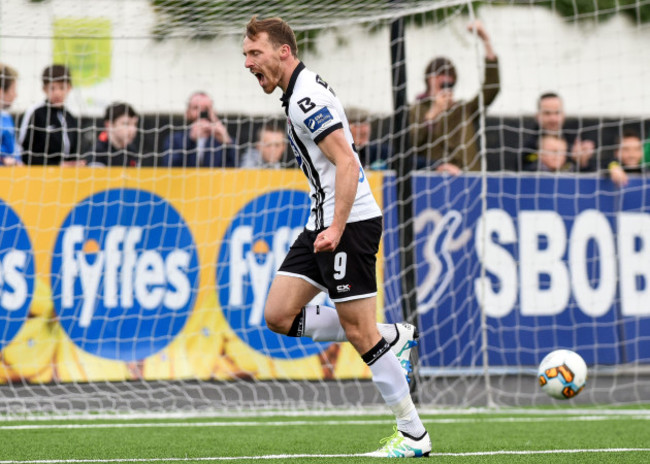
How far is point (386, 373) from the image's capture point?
221 inches

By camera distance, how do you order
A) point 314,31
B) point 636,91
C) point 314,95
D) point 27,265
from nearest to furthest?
point 314,95 < point 27,265 < point 314,31 < point 636,91

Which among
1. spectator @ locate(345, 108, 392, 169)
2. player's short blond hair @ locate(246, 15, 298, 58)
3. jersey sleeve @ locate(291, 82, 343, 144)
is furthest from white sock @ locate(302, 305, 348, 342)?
spectator @ locate(345, 108, 392, 169)

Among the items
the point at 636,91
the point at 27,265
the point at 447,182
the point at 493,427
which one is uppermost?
the point at 636,91

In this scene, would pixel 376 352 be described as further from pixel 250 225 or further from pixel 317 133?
pixel 250 225

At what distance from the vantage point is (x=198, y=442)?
253 inches

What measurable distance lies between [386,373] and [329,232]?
29.6 inches

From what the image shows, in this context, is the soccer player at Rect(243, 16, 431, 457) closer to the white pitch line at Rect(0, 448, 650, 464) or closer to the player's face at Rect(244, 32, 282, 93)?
the player's face at Rect(244, 32, 282, 93)

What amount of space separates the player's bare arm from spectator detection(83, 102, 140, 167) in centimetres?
434

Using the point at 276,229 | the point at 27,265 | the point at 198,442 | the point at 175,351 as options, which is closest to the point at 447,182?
the point at 276,229

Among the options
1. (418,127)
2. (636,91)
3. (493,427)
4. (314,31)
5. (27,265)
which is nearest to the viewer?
(493,427)

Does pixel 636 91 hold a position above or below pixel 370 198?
above

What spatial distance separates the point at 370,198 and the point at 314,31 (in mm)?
5522

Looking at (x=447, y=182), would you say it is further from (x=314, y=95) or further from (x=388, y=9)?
(x=314, y=95)

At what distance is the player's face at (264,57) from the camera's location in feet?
18.3
